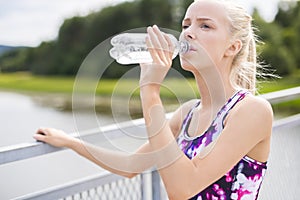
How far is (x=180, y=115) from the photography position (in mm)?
1229

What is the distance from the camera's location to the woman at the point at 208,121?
37.6 inches

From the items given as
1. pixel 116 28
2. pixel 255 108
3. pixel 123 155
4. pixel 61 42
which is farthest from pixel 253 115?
pixel 61 42

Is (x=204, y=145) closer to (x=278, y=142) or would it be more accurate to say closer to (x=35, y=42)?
(x=278, y=142)

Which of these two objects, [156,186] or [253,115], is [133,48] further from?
[156,186]

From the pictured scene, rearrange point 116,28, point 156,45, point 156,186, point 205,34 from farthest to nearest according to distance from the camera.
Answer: point 116,28 → point 156,186 → point 205,34 → point 156,45

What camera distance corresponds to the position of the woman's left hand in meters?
0.92

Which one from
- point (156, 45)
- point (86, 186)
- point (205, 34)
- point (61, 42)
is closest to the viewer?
point (156, 45)

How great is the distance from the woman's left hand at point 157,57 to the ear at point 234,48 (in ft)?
0.58

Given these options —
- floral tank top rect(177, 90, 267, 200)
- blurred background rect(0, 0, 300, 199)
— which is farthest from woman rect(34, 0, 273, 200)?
blurred background rect(0, 0, 300, 199)

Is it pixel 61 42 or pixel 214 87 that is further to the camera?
pixel 61 42

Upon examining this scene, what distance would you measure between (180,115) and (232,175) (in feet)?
0.81

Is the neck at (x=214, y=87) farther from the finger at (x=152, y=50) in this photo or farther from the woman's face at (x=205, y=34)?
the finger at (x=152, y=50)

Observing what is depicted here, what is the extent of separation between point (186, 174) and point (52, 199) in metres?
0.32

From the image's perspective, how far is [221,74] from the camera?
3.62 ft
